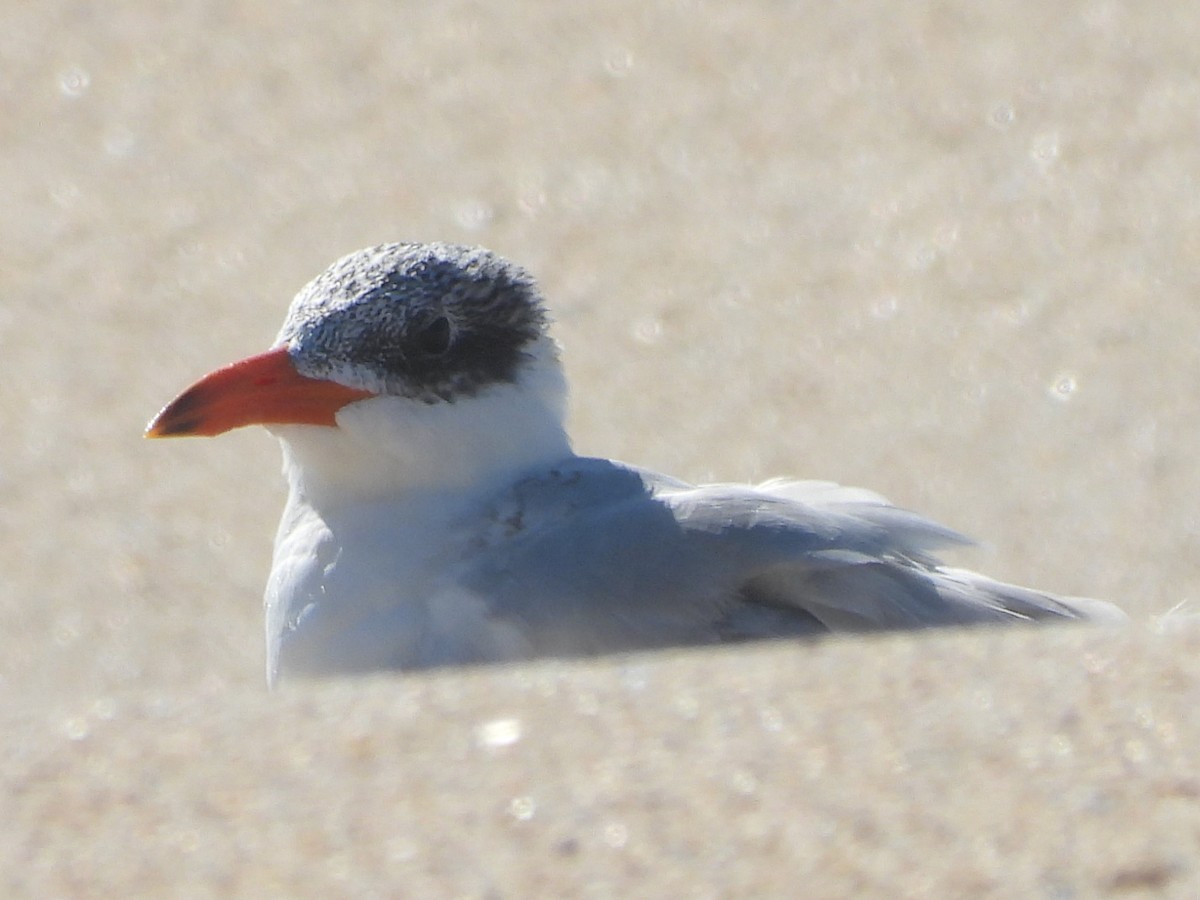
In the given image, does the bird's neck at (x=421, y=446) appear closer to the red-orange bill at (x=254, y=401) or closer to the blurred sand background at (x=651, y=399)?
the red-orange bill at (x=254, y=401)

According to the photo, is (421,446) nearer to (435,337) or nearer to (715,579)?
(435,337)

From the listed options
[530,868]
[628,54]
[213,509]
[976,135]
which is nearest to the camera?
[530,868]

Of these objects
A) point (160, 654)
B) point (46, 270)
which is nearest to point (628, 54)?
point (46, 270)

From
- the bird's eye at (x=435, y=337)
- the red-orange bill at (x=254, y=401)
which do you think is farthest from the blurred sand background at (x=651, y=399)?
the bird's eye at (x=435, y=337)

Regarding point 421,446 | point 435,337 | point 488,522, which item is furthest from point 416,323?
point 488,522

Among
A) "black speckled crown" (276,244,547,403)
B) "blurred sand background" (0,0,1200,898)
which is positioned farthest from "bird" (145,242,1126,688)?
"blurred sand background" (0,0,1200,898)

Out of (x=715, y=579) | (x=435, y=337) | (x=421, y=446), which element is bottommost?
(x=715, y=579)

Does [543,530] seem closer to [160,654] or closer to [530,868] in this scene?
[530,868]
